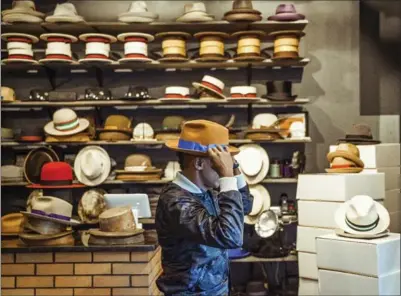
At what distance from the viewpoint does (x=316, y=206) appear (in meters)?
3.89

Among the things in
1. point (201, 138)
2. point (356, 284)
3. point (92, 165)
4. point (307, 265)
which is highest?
point (201, 138)

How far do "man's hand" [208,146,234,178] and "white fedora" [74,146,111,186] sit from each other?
3.01 m

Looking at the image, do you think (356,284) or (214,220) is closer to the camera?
(214,220)

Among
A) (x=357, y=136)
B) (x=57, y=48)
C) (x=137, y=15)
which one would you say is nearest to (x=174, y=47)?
(x=137, y=15)

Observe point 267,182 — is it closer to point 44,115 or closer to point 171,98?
point 171,98

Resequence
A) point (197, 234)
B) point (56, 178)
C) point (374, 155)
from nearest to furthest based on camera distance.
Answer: point (197, 234) → point (374, 155) → point (56, 178)

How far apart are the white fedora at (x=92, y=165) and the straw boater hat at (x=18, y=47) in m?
0.95

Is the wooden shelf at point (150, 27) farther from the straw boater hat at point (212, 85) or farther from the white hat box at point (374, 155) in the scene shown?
the white hat box at point (374, 155)

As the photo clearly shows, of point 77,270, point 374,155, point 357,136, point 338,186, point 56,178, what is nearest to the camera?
point 77,270

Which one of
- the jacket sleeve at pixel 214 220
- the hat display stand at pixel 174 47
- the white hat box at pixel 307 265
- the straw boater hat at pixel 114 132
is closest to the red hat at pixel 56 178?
the straw boater hat at pixel 114 132

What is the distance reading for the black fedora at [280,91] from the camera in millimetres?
4961

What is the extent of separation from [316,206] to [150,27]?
90.1 inches

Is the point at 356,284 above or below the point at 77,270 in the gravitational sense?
above

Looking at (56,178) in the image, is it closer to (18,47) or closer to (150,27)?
(18,47)
